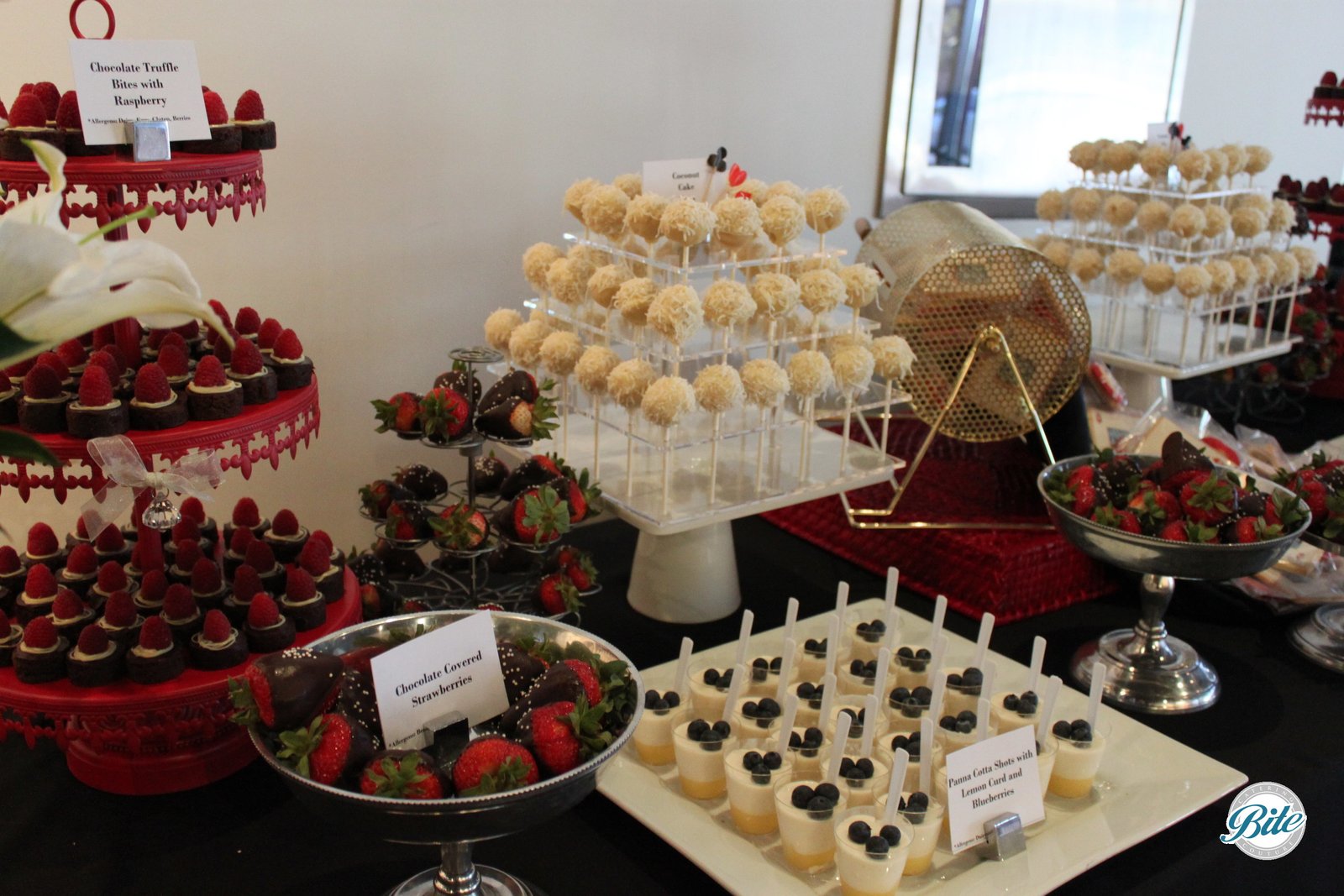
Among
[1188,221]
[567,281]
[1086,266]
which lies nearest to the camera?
[567,281]

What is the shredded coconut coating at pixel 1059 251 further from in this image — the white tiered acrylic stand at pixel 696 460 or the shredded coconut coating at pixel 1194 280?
the white tiered acrylic stand at pixel 696 460

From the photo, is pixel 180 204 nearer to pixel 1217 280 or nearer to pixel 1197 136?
pixel 1217 280

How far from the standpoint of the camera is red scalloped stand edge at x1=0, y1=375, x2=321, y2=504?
981mm

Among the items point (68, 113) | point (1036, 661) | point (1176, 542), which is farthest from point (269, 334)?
point (1176, 542)

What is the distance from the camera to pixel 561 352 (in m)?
1.39

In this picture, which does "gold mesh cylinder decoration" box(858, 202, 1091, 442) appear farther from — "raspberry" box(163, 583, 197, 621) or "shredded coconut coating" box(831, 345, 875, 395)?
"raspberry" box(163, 583, 197, 621)

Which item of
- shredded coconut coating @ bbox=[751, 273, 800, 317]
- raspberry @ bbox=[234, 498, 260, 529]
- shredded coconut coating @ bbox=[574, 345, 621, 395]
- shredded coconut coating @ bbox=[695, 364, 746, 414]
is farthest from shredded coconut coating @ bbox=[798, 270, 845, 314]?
raspberry @ bbox=[234, 498, 260, 529]

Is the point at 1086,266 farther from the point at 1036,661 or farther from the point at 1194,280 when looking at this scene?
the point at 1036,661

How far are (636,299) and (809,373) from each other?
0.23 m

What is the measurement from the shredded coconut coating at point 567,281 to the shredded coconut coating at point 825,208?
28 cm

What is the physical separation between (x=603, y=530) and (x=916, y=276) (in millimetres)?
644

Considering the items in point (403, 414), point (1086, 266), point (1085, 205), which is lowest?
point (403, 414)

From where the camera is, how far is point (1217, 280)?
6.38ft

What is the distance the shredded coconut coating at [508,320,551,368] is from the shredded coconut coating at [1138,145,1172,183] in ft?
3.79
